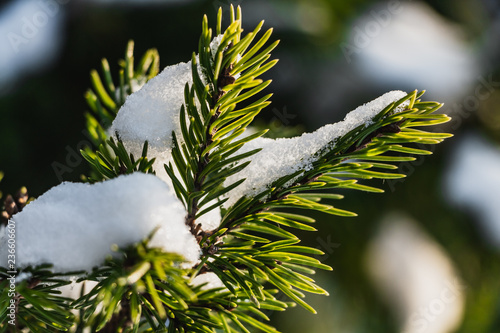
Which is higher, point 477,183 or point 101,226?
point 477,183

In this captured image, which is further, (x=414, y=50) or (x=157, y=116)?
(x=414, y=50)

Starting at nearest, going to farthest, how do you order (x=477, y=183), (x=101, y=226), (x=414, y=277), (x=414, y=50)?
(x=101, y=226) < (x=414, y=277) < (x=477, y=183) < (x=414, y=50)

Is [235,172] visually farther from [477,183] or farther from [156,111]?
[477,183]

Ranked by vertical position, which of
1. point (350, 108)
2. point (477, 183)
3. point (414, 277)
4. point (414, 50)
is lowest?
point (414, 277)

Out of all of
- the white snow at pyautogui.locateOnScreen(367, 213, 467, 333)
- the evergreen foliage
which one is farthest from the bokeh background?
the evergreen foliage

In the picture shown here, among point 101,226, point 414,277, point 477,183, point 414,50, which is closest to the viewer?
point 101,226

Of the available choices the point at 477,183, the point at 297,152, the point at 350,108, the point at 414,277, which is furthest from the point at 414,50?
the point at 297,152
